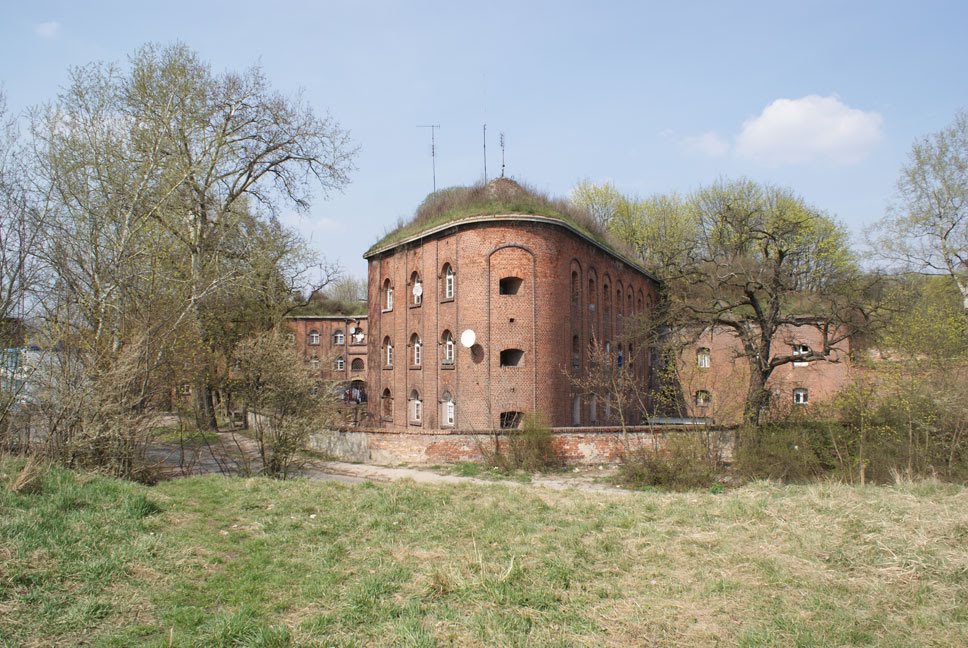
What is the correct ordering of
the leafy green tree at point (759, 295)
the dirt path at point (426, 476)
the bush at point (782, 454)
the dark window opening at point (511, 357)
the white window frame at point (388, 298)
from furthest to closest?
the white window frame at point (388, 298) → the dark window opening at point (511, 357) → the leafy green tree at point (759, 295) → the dirt path at point (426, 476) → the bush at point (782, 454)

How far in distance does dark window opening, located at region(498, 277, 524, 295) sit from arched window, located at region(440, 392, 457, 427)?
447 centimetres

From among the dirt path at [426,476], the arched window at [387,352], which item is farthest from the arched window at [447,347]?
the dirt path at [426,476]

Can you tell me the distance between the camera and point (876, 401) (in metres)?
14.7

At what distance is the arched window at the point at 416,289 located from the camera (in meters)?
25.8

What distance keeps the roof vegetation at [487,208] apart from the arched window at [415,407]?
21.9ft

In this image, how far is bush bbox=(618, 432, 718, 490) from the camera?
47.7 feet

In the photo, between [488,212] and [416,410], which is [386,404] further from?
[488,212]

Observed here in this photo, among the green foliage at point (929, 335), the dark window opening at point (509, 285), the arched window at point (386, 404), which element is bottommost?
the arched window at point (386, 404)

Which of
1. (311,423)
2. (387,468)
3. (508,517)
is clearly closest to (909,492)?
(508,517)

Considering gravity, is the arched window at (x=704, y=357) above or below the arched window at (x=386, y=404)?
above

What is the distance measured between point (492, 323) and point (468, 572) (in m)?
16.4

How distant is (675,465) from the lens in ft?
48.6

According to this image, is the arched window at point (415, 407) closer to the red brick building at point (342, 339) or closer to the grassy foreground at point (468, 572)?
the grassy foreground at point (468, 572)

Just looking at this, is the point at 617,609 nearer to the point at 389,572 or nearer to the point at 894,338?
the point at 389,572
